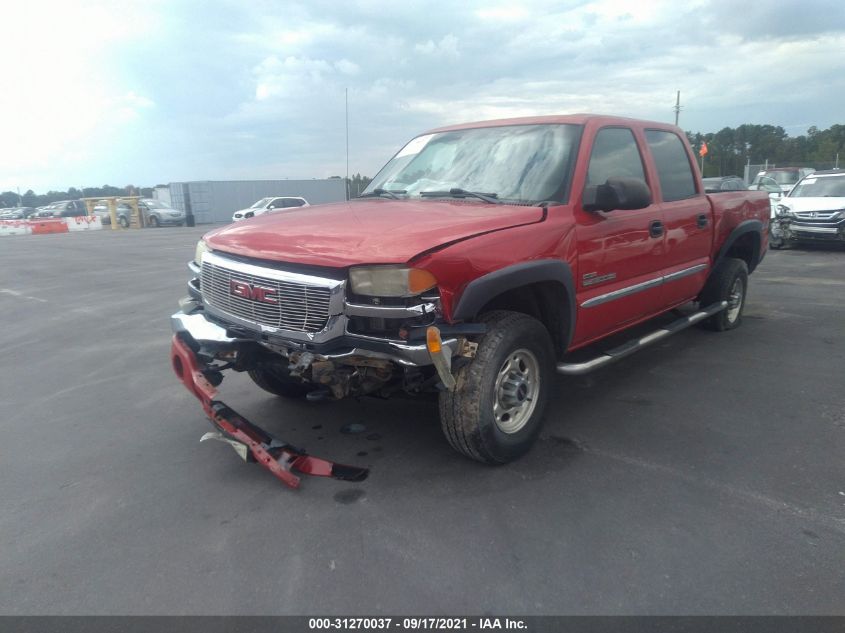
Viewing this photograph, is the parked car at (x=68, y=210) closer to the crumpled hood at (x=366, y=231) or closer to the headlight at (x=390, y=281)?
the crumpled hood at (x=366, y=231)

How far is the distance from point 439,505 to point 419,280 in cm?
115

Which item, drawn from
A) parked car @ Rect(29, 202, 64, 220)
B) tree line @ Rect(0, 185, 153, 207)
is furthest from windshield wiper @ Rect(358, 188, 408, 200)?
tree line @ Rect(0, 185, 153, 207)

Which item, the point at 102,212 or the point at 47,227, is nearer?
the point at 47,227

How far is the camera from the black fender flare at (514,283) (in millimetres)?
2998

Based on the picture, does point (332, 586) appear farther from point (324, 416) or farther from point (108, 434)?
point (108, 434)

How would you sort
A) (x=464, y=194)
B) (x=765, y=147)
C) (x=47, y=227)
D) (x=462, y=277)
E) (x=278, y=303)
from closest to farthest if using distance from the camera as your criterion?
(x=462, y=277)
(x=278, y=303)
(x=464, y=194)
(x=47, y=227)
(x=765, y=147)

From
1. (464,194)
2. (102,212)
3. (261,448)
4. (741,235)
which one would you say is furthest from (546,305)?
(102,212)

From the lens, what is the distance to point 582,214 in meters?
3.78

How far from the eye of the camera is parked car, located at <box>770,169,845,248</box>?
1291 cm

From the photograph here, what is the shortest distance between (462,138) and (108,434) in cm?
329

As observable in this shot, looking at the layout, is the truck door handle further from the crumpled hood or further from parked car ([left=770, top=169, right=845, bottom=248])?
parked car ([left=770, top=169, right=845, bottom=248])

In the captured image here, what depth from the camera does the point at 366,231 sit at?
3170mm

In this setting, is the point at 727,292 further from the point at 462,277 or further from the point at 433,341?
the point at 433,341

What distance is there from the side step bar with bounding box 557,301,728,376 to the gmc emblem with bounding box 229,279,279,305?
5.83 feet
